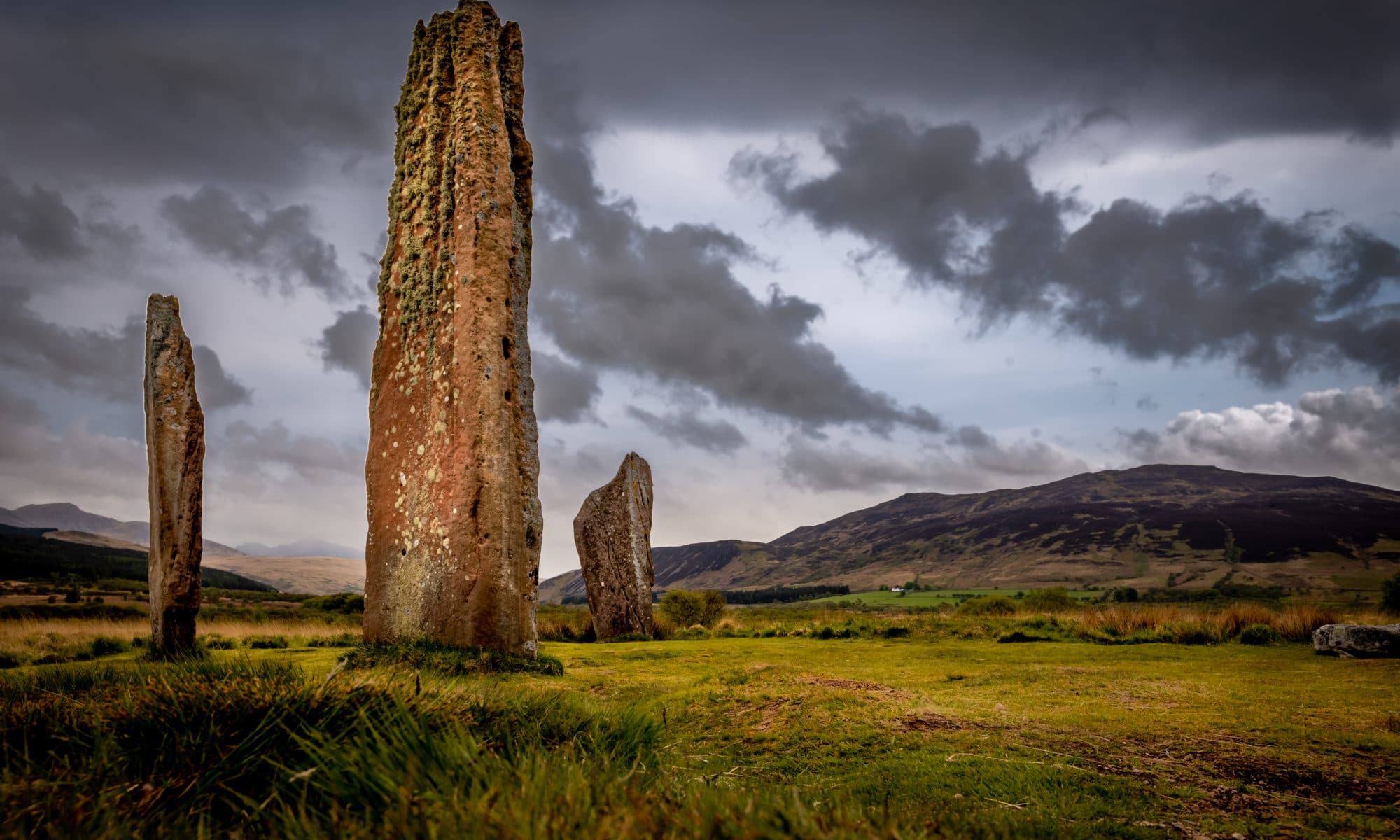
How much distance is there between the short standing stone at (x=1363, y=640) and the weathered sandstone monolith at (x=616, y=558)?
12.8 metres

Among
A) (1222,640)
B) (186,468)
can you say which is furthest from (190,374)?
(1222,640)

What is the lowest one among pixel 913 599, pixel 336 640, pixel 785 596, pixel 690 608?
pixel 785 596

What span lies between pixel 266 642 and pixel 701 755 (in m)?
12.1

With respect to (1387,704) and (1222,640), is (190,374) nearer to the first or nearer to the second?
(1387,704)

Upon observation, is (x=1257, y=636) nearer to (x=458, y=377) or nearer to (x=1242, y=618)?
(x=1242, y=618)

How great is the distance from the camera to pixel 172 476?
10.3 m

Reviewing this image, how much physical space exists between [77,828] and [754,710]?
4980mm

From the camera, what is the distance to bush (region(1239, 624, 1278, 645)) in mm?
10984

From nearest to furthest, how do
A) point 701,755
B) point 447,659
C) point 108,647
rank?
point 701,755 < point 447,659 < point 108,647

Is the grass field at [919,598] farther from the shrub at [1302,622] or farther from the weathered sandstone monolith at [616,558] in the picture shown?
the shrub at [1302,622]

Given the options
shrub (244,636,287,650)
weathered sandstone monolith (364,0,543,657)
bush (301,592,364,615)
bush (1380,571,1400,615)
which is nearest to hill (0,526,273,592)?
shrub (244,636,287,650)

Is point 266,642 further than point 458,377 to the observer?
Yes

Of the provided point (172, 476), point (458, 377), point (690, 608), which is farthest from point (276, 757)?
point (690, 608)

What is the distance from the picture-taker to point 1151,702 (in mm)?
6047
